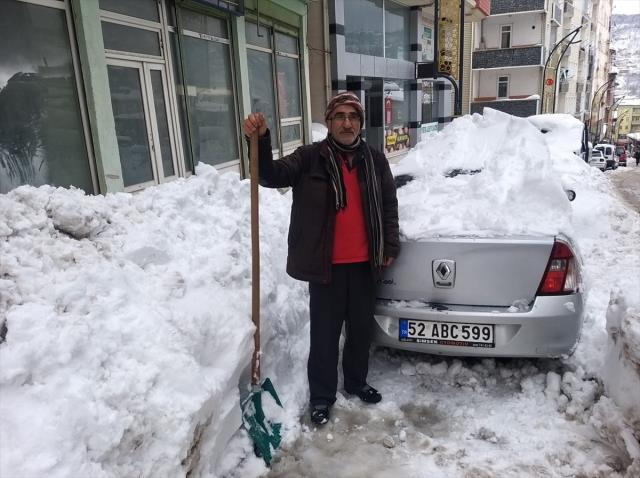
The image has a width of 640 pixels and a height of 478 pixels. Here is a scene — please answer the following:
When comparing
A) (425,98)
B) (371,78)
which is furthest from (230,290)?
(425,98)

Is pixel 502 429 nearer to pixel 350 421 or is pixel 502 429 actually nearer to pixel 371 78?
pixel 350 421

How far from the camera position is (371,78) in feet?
47.3

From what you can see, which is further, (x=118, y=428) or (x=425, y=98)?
(x=425, y=98)

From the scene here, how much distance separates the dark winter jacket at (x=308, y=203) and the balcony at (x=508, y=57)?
3471cm

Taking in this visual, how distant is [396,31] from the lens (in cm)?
1625

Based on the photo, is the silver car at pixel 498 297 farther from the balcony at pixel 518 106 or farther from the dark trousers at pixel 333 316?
the balcony at pixel 518 106

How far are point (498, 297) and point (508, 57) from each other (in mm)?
34655

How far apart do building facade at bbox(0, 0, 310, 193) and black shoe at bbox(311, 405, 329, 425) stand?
12.1ft

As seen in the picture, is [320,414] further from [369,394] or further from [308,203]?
[308,203]

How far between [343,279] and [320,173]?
67cm

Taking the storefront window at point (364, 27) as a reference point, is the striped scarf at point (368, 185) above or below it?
below

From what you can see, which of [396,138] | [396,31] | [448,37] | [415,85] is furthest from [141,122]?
[448,37]

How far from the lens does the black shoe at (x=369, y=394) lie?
3176 millimetres

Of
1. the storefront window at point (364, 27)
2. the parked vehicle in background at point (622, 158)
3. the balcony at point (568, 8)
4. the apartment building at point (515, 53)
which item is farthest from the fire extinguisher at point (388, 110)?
the balcony at point (568, 8)
